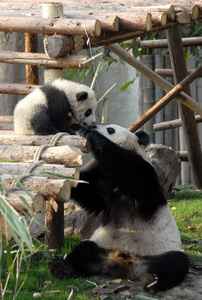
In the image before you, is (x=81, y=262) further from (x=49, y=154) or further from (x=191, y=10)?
(x=191, y=10)

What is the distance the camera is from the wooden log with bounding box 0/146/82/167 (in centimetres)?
366

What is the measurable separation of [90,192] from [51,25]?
1.55 m

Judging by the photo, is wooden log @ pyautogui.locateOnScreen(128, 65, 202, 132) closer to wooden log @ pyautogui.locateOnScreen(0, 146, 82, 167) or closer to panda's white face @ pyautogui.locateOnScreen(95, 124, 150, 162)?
panda's white face @ pyautogui.locateOnScreen(95, 124, 150, 162)

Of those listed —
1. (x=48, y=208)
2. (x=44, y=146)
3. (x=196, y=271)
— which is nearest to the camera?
(x=44, y=146)

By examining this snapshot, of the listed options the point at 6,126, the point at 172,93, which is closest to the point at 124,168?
the point at 6,126

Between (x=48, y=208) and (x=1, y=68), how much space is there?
3.66 metres

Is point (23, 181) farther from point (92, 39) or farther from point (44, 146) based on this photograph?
point (92, 39)

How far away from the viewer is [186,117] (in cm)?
733

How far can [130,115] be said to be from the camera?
36.1ft

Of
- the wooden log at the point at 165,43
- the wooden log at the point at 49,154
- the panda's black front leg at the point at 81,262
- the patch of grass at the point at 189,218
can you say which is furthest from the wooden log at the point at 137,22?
the wooden log at the point at 165,43

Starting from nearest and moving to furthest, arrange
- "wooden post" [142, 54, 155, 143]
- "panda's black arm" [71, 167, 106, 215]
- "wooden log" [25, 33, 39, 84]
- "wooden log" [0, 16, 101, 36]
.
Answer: "panda's black arm" [71, 167, 106, 215]
"wooden log" [0, 16, 101, 36]
"wooden log" [25, 33, 39, 84]
"wooden post" [142, 54, 155, 143]

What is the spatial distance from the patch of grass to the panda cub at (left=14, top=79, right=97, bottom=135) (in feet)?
5.07

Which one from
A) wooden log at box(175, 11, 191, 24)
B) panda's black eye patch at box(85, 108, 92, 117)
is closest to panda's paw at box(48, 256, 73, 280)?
panda's black eye patch at box(85, 108, 92, 117)

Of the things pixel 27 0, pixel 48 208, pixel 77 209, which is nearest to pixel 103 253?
pixel 48 208
